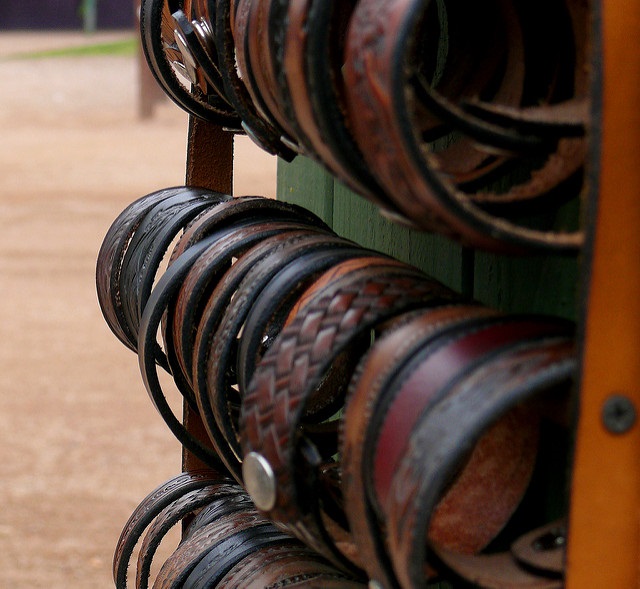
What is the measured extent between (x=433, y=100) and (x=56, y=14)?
21.9 metres

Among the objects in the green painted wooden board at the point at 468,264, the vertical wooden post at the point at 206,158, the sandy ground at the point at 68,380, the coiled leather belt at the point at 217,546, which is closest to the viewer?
the green painted wooden board at the point at 468,264

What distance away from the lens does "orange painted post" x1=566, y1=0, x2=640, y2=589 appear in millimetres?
428

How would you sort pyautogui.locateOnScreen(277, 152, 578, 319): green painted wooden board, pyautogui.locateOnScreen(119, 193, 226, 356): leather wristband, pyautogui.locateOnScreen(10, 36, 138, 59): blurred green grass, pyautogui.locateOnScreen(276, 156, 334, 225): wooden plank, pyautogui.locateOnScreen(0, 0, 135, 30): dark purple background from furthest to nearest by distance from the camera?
pyautogui.locateOnScreen(0, 0, 135, 30): dark purple background, pyautogui.locateOnScreen(10, 36, 138, 59): blurred green grass, pyautogui.locateOnScreen(276, 156, 334, 225): wooden plank, pyautogui.locateOnScreen(119, 193, 226, 356): leather wristband, pyautogui.locateOnScreen(277, 152, 578, 319): green painted wooden board

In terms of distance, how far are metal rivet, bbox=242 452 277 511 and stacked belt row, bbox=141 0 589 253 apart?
0.43 ft

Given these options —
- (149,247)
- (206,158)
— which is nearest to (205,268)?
(149,247)

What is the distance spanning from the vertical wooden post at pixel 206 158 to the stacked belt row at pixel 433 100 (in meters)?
0.24

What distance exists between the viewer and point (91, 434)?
2.93m

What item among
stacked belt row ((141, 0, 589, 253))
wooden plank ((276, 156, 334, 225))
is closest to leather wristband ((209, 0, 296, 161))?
stacked belt row ((141, 0, 589, 253))

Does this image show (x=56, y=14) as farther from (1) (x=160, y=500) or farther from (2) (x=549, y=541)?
(2) (x=549, y=541)

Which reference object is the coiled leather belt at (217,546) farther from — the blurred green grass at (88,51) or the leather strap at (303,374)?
the blurred green grass at (88,51)

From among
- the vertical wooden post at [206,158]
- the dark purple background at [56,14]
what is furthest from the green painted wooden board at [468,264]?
the dark purple background at [56,14]

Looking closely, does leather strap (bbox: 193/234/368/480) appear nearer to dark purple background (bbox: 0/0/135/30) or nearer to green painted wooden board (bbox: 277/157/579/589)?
green painted wooden board (bbox: 277/157/579/589)

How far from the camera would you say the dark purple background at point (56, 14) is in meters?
20.7

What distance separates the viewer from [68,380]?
3.33m
